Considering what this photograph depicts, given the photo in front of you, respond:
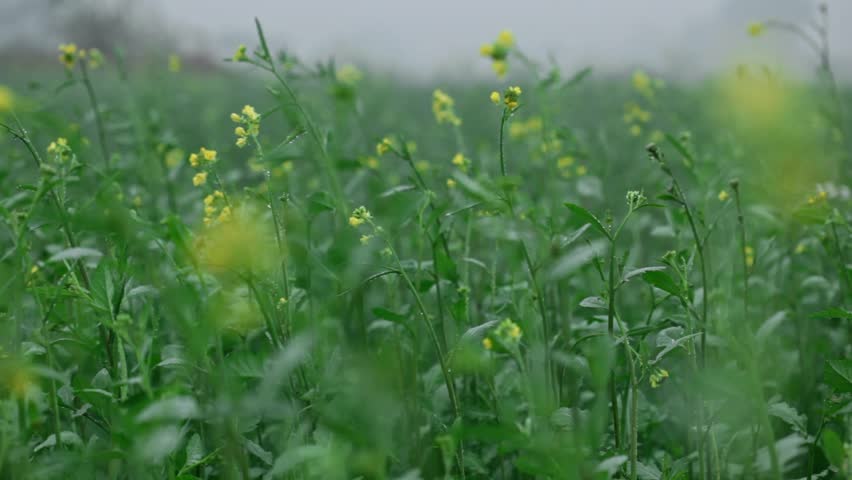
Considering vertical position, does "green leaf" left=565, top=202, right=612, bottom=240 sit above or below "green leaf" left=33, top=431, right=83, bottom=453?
above

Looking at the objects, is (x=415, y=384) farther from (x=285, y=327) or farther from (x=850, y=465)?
(x=850, y=465)

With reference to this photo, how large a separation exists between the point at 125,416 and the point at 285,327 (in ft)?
1.71

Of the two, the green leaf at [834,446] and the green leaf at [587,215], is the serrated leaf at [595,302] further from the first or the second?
the green leaf at [834,446]

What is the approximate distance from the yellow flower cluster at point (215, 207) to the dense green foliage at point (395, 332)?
1cm

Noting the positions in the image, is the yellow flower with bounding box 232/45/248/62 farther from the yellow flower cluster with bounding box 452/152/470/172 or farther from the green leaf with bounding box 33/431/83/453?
the green leaf with bounding box 33/431/83/453

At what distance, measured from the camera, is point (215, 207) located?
1.57 metres

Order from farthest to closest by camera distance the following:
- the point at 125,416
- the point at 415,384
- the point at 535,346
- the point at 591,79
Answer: the point at 591,79
the point at 415,384
the point at 535,346
the point at 125,416

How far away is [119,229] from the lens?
124 cm

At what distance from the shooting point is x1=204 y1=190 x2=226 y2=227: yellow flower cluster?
59.7 inches

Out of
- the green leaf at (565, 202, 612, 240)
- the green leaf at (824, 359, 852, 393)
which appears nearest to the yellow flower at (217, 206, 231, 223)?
the green leaf at (565, 202, 612, 240)

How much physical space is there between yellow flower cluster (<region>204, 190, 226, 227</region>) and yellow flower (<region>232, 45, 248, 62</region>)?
30 cm

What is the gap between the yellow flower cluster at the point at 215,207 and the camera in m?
1.52

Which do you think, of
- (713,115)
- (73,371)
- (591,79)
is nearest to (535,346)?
(73,371)

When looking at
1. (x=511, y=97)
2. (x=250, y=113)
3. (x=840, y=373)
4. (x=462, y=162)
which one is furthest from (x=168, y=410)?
(x=840, y=373)
